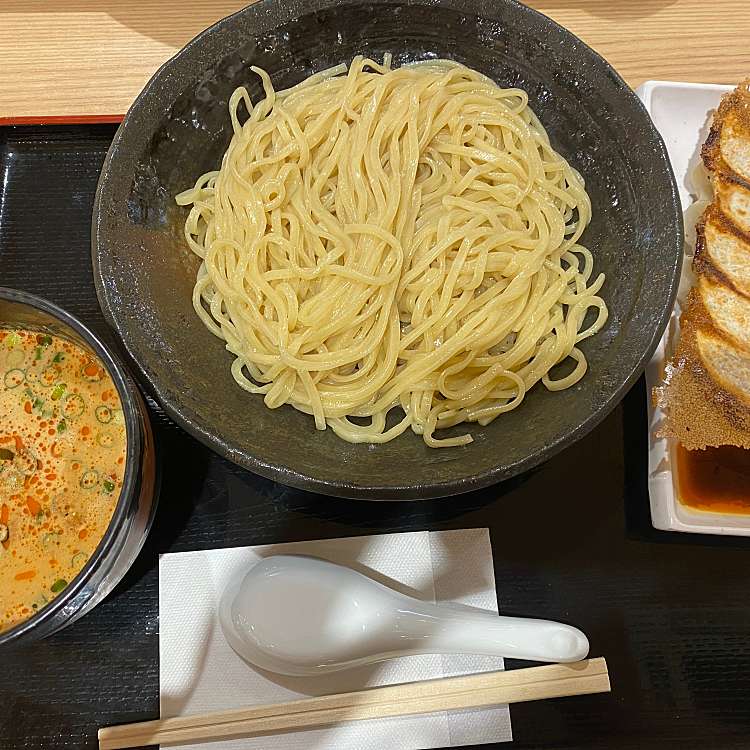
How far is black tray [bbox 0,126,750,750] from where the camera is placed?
1.73 m

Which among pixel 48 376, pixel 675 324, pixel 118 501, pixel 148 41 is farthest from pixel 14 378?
pixel 675 324

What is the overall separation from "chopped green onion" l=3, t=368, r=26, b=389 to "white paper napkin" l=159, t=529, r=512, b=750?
62cm

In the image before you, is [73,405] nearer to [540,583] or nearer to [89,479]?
[89,479]

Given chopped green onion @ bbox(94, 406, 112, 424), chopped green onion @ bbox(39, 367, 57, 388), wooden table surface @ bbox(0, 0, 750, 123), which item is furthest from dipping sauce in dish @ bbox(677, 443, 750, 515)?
chopped green onion @ bbox(39, 367, 57, 388)

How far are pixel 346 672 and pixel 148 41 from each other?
223 centimetres

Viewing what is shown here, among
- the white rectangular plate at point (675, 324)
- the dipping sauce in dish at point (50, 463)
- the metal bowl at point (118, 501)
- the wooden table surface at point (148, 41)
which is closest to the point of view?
the metal bowl at point (118, 501)

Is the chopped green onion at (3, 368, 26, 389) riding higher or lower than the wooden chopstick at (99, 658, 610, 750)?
higher

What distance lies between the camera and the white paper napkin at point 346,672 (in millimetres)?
1686

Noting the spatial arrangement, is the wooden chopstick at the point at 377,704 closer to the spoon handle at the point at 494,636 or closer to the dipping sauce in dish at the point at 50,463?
the spoon handle at the point at 494,636

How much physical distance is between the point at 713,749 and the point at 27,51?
3.13 meters

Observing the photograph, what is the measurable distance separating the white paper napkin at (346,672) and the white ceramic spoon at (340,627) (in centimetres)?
6

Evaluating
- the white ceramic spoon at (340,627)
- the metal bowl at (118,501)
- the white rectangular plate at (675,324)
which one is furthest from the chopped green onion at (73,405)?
the white rectangular plate at (675,324)

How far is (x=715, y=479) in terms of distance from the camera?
79.6 inches

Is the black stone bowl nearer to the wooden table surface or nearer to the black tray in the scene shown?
the black tray
